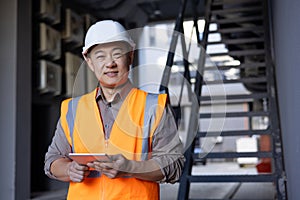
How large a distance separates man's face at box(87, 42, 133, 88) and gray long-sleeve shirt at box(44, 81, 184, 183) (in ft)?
0.20

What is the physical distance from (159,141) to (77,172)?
29cm

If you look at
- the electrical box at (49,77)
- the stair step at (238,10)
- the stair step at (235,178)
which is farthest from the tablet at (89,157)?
the stair step at (238,10)

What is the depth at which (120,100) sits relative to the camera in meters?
1.40

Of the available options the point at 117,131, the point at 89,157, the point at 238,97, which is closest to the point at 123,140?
the point at 117,131

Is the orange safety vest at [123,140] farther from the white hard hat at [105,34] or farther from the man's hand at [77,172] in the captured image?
the white hard hat at [105,34]

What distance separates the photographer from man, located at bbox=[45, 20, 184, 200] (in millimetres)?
1307

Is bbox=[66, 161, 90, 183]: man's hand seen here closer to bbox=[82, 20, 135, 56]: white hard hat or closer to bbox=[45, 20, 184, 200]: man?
bbox=[45, 20, 184, 200]: man

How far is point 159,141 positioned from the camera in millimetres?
1313

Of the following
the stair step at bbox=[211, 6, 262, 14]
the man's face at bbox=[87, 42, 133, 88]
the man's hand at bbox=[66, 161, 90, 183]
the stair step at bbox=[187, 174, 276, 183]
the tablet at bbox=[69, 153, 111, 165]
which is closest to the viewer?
the tablet at bbox=[69, 153, 111, 165]

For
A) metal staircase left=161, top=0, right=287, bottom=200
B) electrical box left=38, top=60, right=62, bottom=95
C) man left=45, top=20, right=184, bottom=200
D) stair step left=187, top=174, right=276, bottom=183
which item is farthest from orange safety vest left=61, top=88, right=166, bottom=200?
electrical box left=38, top=60, right=62, bottom=95

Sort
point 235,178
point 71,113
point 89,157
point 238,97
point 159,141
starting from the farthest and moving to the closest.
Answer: point 238,97
point 235,178
point 71,113
point 159,141
point 89,157

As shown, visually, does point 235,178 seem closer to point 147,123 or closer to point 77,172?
point 147,123

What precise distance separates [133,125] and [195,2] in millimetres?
3853

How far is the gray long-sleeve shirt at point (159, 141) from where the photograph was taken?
1.30 metres
